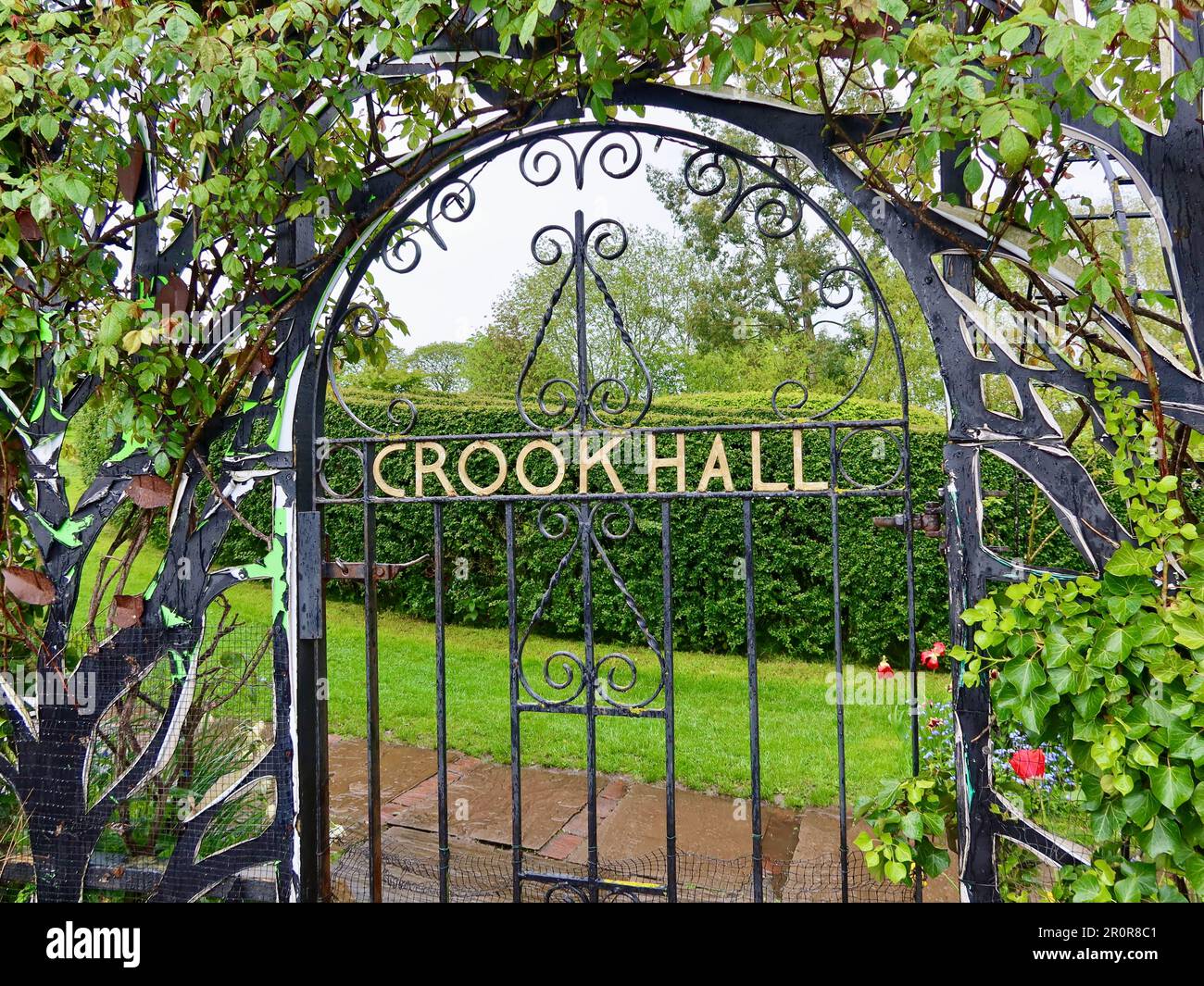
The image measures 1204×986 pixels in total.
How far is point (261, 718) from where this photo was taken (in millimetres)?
4367

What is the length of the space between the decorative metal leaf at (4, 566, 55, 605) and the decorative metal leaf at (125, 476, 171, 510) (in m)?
0.44

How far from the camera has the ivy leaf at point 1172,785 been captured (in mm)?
1554

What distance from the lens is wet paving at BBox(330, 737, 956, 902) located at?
3326 millimetres

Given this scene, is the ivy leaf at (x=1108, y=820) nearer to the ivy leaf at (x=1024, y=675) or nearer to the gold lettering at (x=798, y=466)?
the ivy leaf at (x=1024, y=675)

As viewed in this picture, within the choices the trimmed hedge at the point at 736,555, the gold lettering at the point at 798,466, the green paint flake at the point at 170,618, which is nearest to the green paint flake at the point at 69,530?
the green paint flake at the point at 170,618

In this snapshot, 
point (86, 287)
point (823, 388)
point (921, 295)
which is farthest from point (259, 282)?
point (823, 388)

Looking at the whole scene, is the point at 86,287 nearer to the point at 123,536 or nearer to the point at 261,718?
the point at 123,536

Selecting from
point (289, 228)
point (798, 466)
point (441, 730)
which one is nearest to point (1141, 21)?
point (798, 466)

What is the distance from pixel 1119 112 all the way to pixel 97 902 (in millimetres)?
3436

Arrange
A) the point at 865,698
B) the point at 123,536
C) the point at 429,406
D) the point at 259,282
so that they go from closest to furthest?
the point at 259,282 → the point at 123,536 → the point at 865,698 → the point at 429,406

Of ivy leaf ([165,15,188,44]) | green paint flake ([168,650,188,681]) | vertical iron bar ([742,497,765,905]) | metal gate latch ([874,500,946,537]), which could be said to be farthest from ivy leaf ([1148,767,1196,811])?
ivy leaf ([165,15,188,44])

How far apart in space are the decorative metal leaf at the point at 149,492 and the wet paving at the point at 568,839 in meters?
1.77

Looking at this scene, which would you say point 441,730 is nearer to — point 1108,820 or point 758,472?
point 758,472

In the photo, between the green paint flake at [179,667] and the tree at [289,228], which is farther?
the green paint flake at [179,667]
